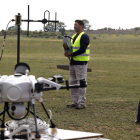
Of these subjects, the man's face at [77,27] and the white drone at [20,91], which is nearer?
the white drone at [20,91]

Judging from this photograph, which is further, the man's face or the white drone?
the man's face

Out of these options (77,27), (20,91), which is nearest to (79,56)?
(77,27)

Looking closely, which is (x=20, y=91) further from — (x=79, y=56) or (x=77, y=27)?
(x=77, y=27)

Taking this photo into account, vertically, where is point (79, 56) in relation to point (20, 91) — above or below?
above

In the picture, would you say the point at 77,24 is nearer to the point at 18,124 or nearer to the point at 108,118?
the point at 108,118

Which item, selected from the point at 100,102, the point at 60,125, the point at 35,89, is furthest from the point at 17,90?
the point at 100,102

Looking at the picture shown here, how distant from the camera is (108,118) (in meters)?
6.46

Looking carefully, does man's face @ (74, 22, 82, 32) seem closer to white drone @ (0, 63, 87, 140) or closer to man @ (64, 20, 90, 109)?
man @ (64, 20, 90, 109)

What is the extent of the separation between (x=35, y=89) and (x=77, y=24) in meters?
4.02

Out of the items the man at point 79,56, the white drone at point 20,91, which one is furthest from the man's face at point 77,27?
the white drone at point 20,91

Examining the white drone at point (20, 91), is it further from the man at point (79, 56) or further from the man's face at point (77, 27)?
the man's face at point (77, 27)

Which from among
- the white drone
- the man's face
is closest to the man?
the man's face

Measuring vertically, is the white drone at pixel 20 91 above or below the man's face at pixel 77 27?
below

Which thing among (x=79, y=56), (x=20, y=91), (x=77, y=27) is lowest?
(x=20, y=91)
